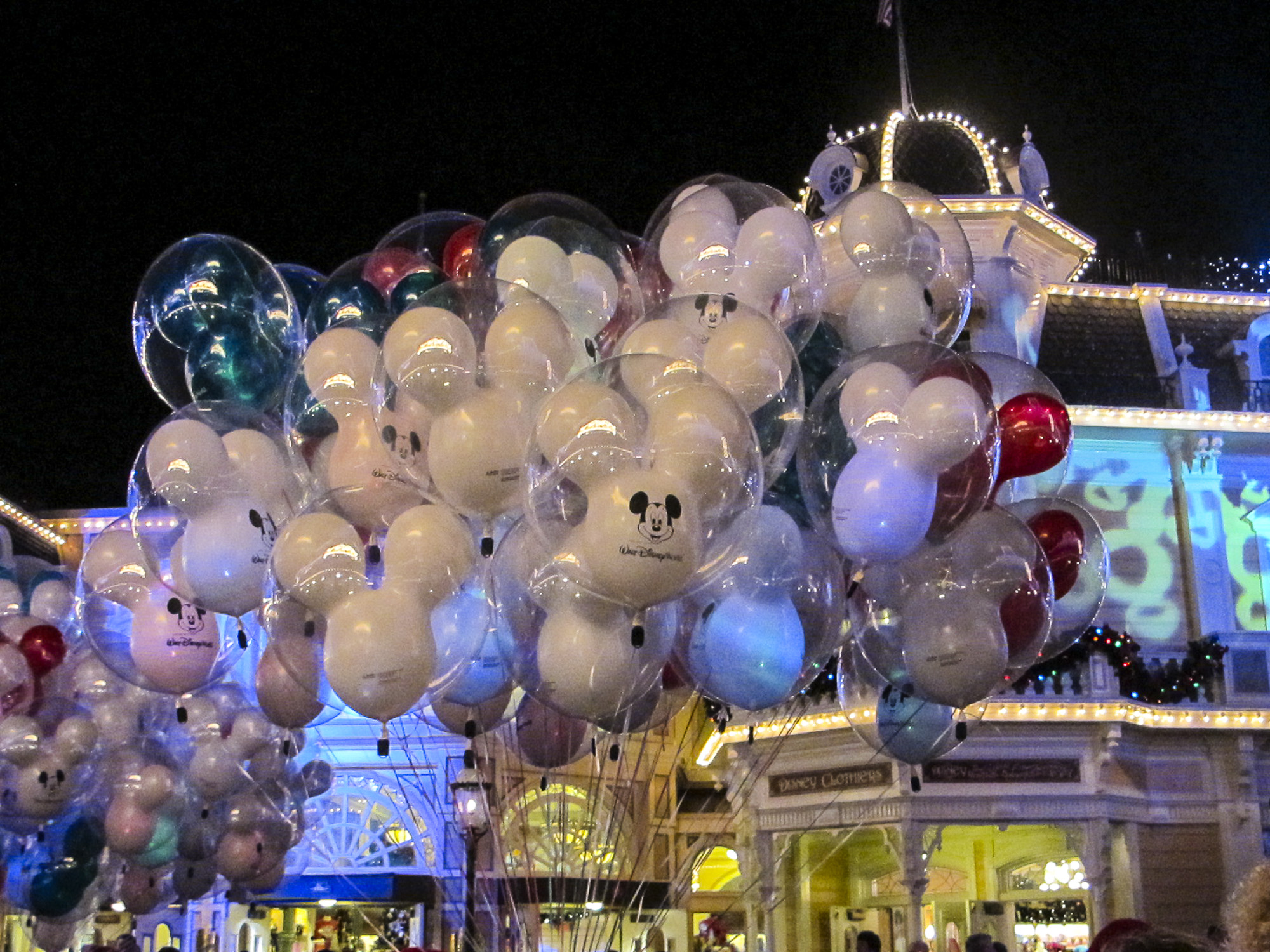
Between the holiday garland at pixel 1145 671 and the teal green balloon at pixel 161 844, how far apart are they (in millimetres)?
8449

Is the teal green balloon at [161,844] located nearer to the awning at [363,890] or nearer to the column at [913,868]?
the column at [913,868]

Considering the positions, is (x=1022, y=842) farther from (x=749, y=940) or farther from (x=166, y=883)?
(x=166, y=883)

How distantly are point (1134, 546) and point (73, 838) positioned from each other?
1163cm

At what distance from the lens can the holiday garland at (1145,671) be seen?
13.2 metres

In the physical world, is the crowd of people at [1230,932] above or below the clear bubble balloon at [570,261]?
below

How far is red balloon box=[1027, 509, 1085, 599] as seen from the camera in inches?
219

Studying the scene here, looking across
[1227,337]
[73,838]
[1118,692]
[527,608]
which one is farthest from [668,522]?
[1227,337]

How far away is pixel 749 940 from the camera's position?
566 inches

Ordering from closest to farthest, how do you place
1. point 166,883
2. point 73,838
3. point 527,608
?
point 527,608
point 73,838
point 166,883

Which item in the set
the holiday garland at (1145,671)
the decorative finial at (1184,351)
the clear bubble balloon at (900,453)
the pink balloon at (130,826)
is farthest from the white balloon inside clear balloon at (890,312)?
the decorative finial at (1184,351)

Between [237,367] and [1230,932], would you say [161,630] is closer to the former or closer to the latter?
[237,367]

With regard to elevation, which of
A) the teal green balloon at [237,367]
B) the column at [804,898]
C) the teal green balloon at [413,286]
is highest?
the teal green balloon at [413,286]

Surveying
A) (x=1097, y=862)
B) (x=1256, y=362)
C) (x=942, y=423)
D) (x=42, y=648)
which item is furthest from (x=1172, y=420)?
(x=42, y=648)

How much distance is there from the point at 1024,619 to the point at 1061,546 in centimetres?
60
